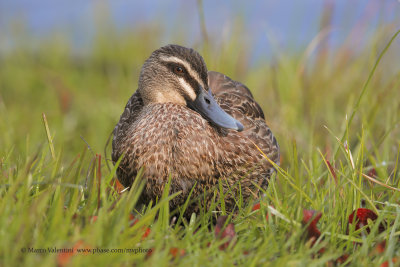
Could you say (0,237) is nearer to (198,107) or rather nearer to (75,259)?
(75,259)

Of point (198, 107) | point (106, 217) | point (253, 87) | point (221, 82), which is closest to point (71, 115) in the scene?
point (253, 87)

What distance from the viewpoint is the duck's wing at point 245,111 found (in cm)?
376

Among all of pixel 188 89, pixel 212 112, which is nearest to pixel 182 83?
pixel 188 89

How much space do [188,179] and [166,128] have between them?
1.17ft

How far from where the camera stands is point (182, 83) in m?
3.44

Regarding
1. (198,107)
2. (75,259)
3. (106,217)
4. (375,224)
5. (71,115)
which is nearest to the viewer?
(75,259)

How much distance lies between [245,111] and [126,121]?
37.9 inches

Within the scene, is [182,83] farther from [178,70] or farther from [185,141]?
[185,141]

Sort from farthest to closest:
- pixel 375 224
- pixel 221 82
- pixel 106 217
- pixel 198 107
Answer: pixel 221 82 < pixel 198 107 < pixel 375 224 < pixel 106 217

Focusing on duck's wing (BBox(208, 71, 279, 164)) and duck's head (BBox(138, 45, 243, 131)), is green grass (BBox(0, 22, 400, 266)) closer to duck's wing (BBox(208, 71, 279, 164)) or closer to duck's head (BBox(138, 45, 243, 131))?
duck's wing (BBox(208, 71, 279, 164))

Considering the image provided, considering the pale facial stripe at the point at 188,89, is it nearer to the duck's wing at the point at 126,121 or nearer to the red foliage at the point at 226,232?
the duck's wing at the point at 126,121

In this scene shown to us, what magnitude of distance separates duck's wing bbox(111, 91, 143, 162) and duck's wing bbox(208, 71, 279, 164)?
628mm

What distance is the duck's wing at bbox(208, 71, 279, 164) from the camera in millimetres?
3757

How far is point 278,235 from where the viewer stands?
2496 mm
